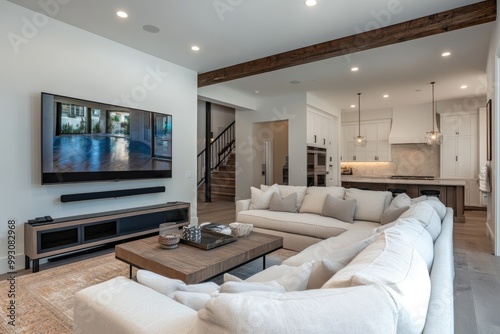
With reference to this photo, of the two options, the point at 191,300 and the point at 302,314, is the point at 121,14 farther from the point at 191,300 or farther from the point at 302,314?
the point at 302,314

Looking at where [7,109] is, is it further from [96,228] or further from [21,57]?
[96,228]

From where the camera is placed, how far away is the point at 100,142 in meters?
3.84

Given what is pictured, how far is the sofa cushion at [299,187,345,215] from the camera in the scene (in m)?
4.08

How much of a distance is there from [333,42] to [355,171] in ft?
21.0

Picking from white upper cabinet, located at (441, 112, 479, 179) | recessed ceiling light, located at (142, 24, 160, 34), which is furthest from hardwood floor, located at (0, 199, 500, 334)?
recessed ceiling light, located at (142, 24, 160, 34)

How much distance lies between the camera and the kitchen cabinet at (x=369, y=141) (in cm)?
872

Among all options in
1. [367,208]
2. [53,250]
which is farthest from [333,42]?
[53,250]

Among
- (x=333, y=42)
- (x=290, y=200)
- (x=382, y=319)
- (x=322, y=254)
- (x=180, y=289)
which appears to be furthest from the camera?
(x=290, y=200)

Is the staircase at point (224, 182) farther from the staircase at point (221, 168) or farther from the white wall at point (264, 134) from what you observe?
the white wall at point (264, 134)

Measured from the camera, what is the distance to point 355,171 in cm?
959

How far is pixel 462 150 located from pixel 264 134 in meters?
5.20

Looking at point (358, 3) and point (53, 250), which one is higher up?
point (358, 3)

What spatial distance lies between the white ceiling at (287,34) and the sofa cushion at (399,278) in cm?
289

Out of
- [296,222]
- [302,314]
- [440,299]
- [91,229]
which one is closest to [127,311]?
[302,314]
